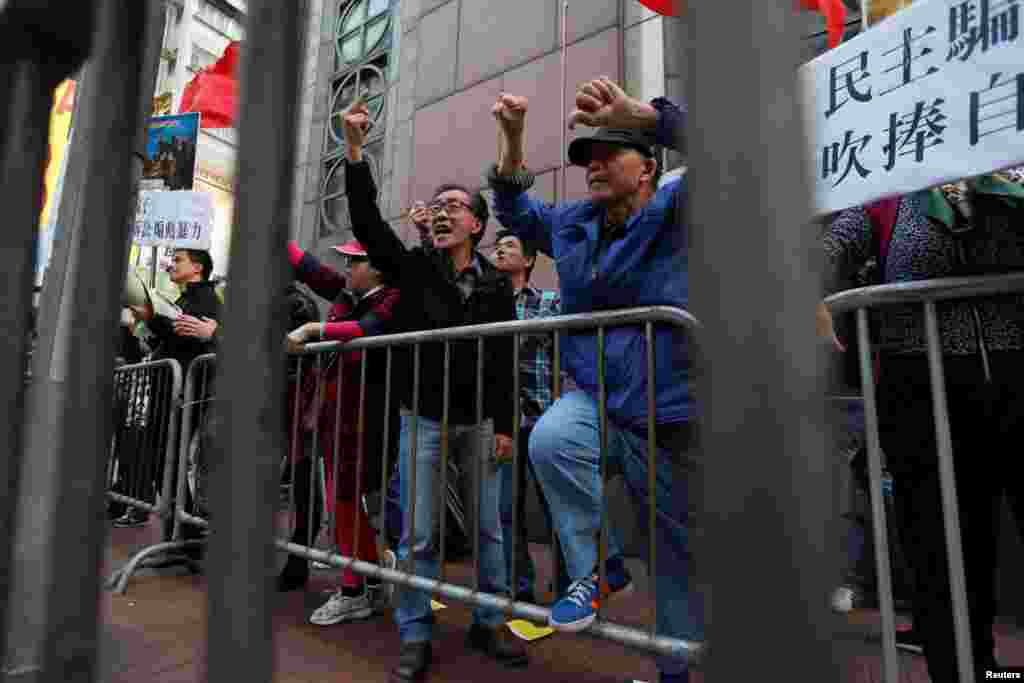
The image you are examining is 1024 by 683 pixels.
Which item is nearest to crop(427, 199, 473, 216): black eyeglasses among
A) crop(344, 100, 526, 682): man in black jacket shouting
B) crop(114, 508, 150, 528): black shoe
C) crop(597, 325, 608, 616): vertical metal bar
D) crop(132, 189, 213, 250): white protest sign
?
crop(344, 100, 526, 682): man in black jacket shouting

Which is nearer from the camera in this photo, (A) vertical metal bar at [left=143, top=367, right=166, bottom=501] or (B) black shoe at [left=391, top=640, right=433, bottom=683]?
(B) black shoe at [left=391, top=640, right=433, bottom=683]

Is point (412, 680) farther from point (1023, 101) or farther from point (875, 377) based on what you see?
point (1023, 101)

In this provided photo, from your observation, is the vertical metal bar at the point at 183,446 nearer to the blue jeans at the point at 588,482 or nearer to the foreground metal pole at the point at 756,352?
the blue jeans at the point at 588,482

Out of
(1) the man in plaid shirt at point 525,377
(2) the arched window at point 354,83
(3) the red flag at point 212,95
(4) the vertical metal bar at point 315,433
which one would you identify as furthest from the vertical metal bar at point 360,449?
(2) the arched window at point 354,83

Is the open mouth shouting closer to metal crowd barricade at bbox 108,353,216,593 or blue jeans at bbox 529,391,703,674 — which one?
blue jeans at bbox 529,391,703,674

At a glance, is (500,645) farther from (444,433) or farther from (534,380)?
(534,380)

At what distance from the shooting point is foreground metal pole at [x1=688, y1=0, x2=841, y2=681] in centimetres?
26

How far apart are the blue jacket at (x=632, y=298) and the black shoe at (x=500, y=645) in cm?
97

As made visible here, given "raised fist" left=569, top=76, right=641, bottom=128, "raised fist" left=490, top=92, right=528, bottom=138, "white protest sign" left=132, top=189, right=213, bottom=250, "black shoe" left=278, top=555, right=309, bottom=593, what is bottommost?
"black shoe" left=278, top=555, right=309, bottom=593

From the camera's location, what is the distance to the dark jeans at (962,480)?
1.84m

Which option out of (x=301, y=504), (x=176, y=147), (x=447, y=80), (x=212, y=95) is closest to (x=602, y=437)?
(x=301, y=504)

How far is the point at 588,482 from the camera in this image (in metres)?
2.18

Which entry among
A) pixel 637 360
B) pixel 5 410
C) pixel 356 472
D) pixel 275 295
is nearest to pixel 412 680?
pixel 356 472

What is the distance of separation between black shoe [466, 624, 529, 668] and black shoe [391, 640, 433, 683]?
25 cm
